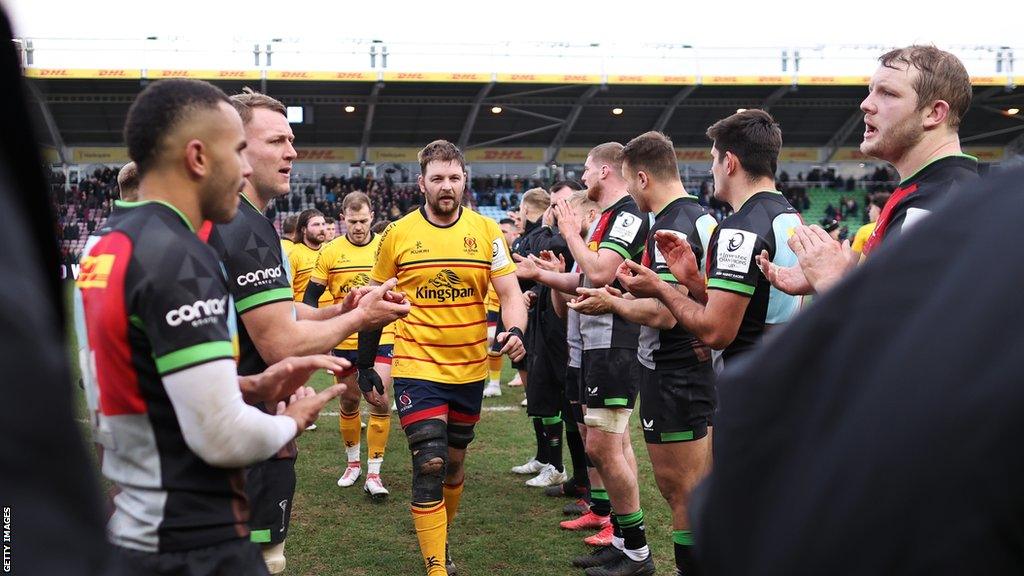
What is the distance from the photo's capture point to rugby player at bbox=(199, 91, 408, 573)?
3.68 metres

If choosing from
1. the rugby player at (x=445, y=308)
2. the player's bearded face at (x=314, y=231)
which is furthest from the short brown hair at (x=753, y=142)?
the player's bearded face at (x=314, y=231)

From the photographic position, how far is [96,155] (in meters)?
39.3

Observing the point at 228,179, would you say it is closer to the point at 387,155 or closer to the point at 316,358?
the point at 316,358

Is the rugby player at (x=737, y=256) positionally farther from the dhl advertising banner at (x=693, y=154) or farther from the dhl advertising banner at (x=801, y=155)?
the dhl advertising banner at (x=801, y=155)

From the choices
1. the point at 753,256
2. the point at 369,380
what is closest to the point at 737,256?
the point at 753,256

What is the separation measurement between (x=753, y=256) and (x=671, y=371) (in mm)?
1234

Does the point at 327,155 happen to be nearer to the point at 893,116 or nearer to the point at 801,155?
the point at 801,155

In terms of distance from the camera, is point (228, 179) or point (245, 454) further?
point (228, 179)

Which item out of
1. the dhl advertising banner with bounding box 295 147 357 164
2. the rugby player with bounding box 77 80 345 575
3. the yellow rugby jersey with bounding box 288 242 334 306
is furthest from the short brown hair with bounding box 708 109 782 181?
the dhl advertising banner with bounding box 295 147 357 164

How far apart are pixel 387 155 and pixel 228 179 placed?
40379 mm

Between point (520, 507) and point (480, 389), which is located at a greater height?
point (480, 389)

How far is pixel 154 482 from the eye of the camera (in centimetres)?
233

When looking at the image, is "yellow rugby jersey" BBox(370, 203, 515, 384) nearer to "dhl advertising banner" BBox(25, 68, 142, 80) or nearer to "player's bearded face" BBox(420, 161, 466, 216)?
"player's bearded face" BBox(420, 161, 466, 216)

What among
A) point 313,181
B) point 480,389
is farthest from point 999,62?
point 480,389
